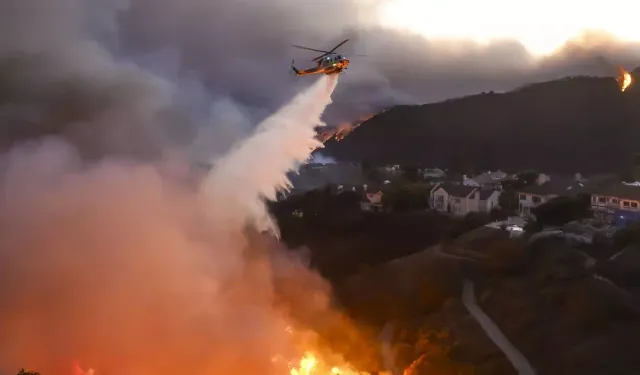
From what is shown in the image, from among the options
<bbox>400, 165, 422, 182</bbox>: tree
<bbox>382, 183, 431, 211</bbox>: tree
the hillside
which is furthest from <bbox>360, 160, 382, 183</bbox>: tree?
<bbox>382, 183, 431, 211</bbox>: tree

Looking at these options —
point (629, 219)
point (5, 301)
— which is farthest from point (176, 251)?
point (629, 219)

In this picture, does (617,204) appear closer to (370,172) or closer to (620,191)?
(620,191)

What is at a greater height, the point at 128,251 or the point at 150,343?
the point at 128,251

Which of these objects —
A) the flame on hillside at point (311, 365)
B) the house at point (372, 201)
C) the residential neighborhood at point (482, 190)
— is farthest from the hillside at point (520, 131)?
the flame on hillside at point (311, 365)

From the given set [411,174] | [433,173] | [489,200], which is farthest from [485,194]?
[433,173]

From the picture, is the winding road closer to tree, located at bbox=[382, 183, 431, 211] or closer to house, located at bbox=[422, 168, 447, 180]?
tree, located at bbox=[382, 183, 431, 211]

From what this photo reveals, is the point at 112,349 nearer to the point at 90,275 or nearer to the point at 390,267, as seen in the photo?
the point at 90,275
